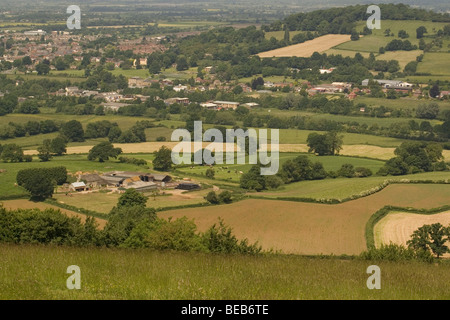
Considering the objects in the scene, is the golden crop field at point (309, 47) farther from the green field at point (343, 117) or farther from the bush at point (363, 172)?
the bush at point (363, 172)

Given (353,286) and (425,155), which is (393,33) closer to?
(425,155)

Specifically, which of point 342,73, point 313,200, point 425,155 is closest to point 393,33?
point 342,73

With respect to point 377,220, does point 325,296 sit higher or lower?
higher

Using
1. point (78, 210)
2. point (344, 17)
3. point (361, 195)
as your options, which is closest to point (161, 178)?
point (78, 210)

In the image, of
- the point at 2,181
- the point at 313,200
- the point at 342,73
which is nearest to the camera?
the point at 313,200

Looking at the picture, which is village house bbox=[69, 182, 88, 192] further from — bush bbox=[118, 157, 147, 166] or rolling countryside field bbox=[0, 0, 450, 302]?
bush bbox=[118, 157, 147, 166]

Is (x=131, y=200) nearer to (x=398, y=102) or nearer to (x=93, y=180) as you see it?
(x=93, y=180)
